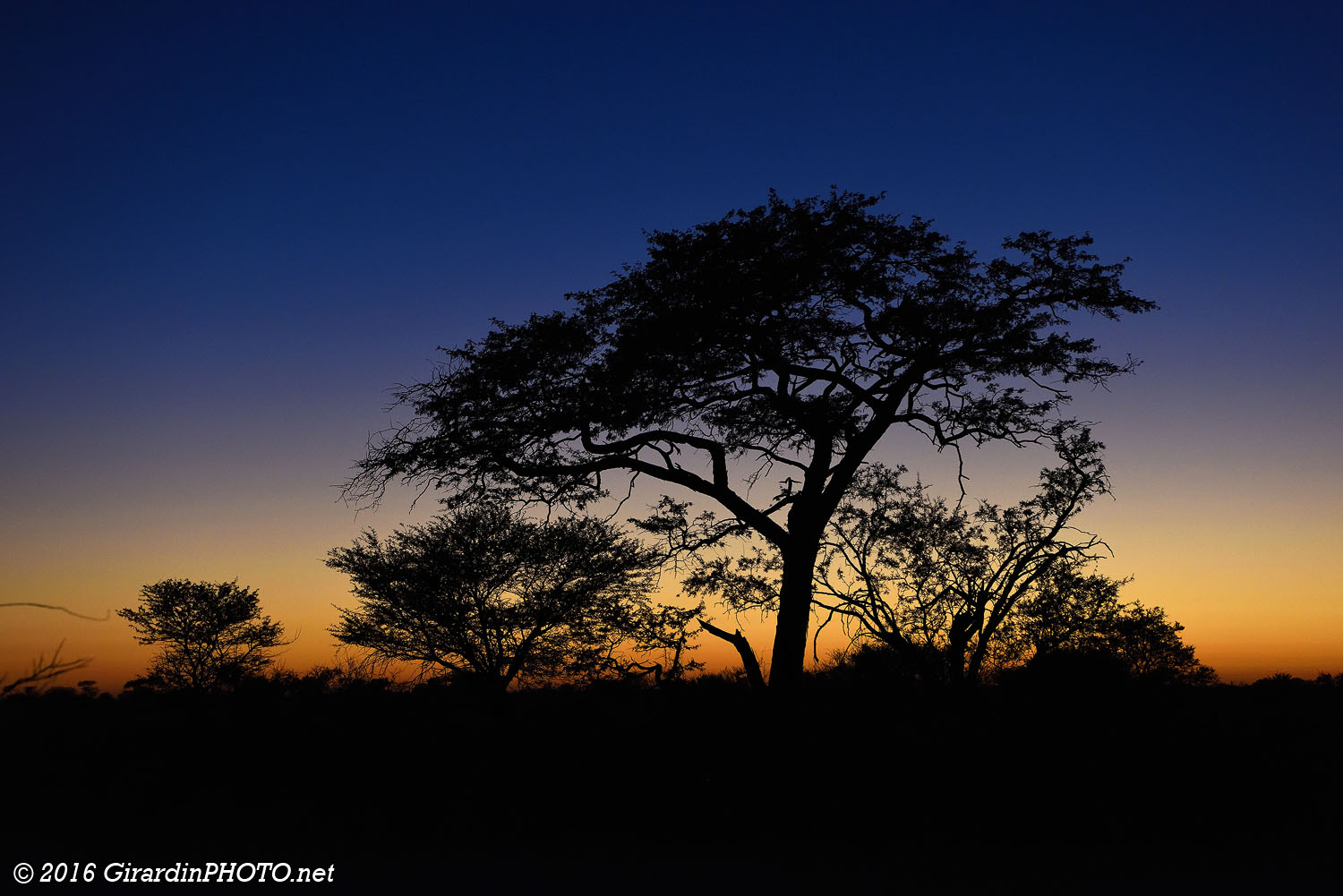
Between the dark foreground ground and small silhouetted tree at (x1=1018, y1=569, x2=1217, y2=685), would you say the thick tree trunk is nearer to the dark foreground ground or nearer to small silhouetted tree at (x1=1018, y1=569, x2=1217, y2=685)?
the dark foreground ground

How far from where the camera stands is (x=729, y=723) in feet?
55.4

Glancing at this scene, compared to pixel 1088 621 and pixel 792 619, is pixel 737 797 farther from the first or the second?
pixel 1088 621

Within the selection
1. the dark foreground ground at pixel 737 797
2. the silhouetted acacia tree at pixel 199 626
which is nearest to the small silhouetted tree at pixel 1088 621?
the dark foreground ground at pixel 737 797

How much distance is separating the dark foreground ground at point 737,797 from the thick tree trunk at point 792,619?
71 cm

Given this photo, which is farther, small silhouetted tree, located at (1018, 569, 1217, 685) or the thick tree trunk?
small silhouetted tree, located at (1018, 569, 1217, 685)

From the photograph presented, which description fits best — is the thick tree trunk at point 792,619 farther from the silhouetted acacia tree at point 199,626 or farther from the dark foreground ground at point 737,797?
the silhouetted acacia tree at point 199,626

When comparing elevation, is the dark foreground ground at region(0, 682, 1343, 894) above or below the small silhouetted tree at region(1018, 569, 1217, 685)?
below

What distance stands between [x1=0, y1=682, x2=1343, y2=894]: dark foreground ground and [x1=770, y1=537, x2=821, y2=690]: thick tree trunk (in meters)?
0.71

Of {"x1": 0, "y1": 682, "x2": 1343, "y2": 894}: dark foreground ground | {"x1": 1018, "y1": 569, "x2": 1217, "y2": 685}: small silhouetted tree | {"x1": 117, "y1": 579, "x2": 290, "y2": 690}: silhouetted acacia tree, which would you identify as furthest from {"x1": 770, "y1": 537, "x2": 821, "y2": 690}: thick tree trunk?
{"x1": 117, "y1": 579, "x2": 290, "y2": 690}: silhouetted acacia tree

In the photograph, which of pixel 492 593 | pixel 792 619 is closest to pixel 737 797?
pixel 792 619

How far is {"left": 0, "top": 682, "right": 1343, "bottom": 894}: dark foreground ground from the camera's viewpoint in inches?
533

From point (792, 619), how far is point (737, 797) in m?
3.98

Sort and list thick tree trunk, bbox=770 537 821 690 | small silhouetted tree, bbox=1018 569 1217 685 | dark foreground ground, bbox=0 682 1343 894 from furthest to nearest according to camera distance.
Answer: small silhouetted tree, bbox=1018 569 1217 685 < thick tree trunk, bbox=770 537 821 690 < dark foreground ground, bbox=0 682 1343 894

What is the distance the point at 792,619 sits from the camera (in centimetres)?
1812
